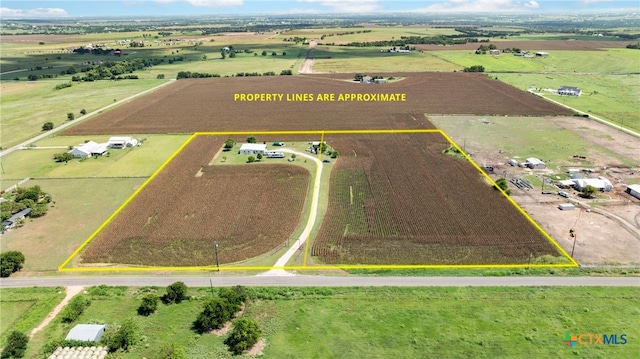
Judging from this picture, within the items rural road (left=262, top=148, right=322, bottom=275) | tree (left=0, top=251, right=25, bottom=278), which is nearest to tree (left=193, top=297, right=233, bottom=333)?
rural road (left=262, top=148, right=322, bottom=275)

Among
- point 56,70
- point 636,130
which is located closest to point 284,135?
point 636,130

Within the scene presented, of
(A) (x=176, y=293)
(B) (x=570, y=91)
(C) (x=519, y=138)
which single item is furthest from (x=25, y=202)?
(B) (x=570, y=91)

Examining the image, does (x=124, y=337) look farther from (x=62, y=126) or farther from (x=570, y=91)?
(x=570, y=91)

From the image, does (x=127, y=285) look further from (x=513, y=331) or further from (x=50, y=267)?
(x=513, y=331)

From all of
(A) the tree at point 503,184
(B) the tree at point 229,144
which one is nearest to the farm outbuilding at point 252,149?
(B) the tree at point 229,144

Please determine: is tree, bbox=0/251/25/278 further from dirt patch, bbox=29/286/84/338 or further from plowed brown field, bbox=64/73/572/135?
plowed brown field, bbox=64/73/572/135

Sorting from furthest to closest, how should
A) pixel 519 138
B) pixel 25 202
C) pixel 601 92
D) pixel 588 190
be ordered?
pixel 601 92 < pixel 519 138 < pixel 588 190 < pixel 25 202

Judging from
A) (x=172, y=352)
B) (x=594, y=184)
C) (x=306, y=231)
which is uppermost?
(x=594, y=184)

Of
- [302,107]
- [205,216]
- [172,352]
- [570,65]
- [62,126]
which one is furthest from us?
[570,65]

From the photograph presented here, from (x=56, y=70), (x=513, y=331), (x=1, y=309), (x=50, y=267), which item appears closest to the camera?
(x=513, y=331)
